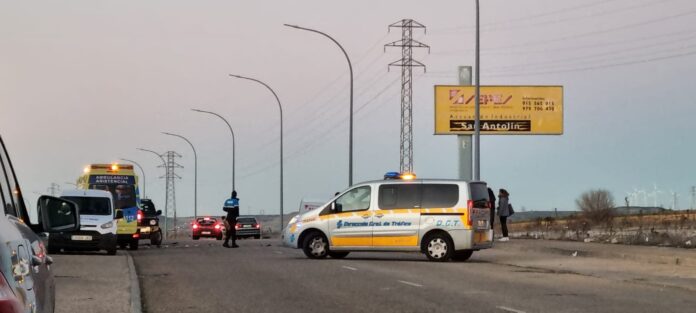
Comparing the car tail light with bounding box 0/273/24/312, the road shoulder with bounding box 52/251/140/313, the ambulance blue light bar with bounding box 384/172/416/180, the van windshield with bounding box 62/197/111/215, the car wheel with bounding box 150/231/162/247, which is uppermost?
the ambulance blue light bar with bounding box 384/172/416/180

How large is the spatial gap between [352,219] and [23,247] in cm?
2045

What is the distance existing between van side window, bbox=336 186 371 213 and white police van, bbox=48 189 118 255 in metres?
8.04

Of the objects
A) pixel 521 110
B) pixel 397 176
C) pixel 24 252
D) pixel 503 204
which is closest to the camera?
pixel 24 252

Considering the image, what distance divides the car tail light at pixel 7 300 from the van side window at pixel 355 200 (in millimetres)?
21242

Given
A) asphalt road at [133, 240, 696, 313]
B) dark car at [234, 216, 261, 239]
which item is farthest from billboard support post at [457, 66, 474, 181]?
asphalt road at [133, 240, 696, 313]

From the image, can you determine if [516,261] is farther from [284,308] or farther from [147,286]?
[284,308]

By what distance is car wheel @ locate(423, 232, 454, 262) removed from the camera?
24.2 meters

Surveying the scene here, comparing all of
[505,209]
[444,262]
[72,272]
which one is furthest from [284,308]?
[505,209]

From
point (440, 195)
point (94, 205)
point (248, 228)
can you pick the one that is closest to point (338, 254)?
point (440, 195)

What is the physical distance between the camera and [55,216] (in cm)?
598

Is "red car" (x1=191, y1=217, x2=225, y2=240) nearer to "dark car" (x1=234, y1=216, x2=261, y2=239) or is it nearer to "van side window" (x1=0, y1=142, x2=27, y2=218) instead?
"dark car" (x1=234, y1=216, x2=261, y2=239)

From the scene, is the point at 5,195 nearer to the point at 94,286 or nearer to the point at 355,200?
the point at 94,286

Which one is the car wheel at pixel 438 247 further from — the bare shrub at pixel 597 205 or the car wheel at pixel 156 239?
the bare shrub at pixel 597 205

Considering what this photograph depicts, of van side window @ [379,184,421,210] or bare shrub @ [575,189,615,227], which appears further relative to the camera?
bare shrub @ [575,189,615,227]
